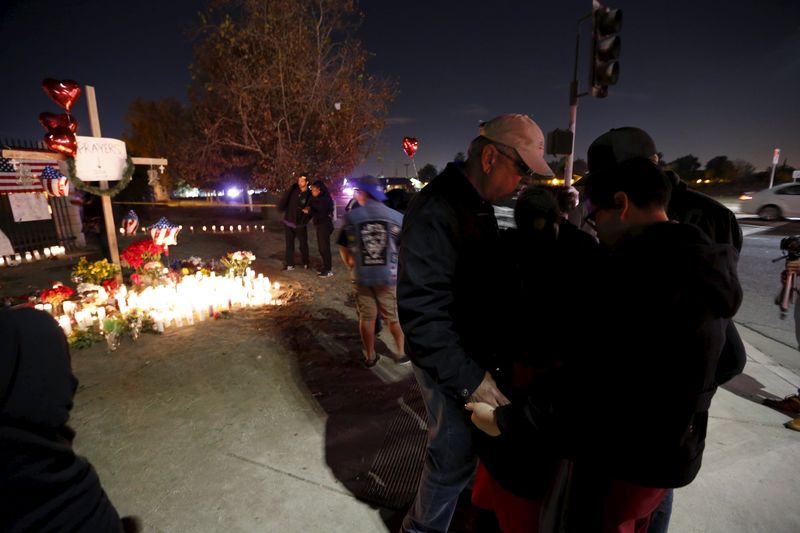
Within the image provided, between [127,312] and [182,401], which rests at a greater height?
[127,312]

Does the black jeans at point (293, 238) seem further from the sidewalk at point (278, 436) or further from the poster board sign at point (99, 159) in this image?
the sidewalk at point (278, 436)

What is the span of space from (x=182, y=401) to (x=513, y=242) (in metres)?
3.58

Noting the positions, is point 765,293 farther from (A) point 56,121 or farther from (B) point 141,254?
(A) point 56,121

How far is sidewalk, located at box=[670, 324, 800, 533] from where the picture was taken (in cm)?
245

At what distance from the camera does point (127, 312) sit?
543 centimetres

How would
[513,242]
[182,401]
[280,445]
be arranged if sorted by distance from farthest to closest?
[182,401]
[280,445]
[513,242]

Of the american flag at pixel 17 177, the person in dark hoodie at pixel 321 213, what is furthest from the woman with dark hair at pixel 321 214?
the american flag at pixel 17 177

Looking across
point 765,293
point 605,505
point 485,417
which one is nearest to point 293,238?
point 485,417

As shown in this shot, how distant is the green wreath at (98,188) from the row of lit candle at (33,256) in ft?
18.8

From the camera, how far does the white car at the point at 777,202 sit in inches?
643

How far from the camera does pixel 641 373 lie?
1.25 m

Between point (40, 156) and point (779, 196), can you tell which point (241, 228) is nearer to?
point (40, 156)

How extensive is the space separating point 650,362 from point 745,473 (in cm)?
255

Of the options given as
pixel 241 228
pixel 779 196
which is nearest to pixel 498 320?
pixel 241 228
